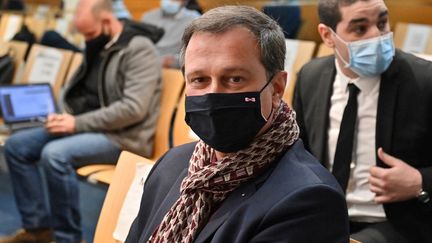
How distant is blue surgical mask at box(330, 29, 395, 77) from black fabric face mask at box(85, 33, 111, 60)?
65.3 inches

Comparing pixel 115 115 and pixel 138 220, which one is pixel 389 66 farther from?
pixel 115 115

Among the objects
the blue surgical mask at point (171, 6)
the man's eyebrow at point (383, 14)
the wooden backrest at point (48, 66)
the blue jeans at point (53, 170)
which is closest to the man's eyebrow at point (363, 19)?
the man's eyebrow at point (383, 14)

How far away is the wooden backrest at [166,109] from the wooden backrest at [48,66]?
110 cm

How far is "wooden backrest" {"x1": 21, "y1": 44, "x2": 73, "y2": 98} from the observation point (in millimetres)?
3926

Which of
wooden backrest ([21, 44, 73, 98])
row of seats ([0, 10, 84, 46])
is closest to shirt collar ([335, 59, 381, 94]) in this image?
wooden backrest ([21, 44, 73, 98])

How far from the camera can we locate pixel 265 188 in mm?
1160

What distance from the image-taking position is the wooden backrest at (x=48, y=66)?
12.9 feet

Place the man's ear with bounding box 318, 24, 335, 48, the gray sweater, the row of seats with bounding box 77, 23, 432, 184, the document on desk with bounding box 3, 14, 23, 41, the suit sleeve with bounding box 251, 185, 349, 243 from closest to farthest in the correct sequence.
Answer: the suit sleeve with bounding box 251, 185, 349, 243 → the man's ear with bounding box 318, 24, 335, 48 → the row of seats with bounding box 77, 23, 432, 184 → the gray sweater → the document on desk with bounding box 3, 14, 23, 41

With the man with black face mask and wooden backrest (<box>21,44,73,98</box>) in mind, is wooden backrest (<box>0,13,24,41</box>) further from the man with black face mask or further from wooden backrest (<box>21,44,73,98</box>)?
the man with black face mask

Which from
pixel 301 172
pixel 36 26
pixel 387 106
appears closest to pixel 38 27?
pixel 36 26

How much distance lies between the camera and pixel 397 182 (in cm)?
175

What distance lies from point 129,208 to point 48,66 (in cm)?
259

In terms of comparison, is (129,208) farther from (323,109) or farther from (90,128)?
(90,128)

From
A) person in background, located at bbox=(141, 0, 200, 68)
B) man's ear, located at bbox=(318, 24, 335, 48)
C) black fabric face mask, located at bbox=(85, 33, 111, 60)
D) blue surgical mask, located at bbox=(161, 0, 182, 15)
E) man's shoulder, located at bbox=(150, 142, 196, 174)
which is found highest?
man's ear, located at bbox=(318, 24, 335, 48)
